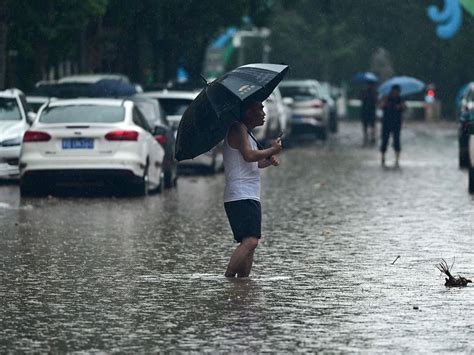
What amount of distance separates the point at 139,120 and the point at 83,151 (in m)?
1.31

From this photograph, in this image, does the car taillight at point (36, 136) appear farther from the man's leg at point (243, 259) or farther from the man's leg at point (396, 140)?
the man's leg at point (396, 140)

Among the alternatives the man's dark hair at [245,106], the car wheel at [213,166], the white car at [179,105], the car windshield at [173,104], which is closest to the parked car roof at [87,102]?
the white car at [179,105]

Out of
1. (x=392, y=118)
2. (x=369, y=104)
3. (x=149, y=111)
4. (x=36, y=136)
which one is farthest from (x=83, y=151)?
(x=369, y=104)

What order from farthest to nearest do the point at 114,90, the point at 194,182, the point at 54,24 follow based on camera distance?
1. the point at 54,24
2. the point at 114,90
3. the point at 194,182

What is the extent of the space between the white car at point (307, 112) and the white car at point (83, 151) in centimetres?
2588

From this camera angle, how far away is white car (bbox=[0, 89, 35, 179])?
2467 centimetres

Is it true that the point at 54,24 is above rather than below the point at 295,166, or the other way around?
above

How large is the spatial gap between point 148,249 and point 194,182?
12.0 m

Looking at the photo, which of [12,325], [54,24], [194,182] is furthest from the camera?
[54,24]

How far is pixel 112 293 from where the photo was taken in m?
11.6

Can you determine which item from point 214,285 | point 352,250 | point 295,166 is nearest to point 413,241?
point 352,250

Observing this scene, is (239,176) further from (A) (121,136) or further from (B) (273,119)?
(B) (273,119)

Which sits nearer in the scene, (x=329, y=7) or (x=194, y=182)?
(x=194, y=182)

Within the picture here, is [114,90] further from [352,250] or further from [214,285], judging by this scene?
[214,285]
